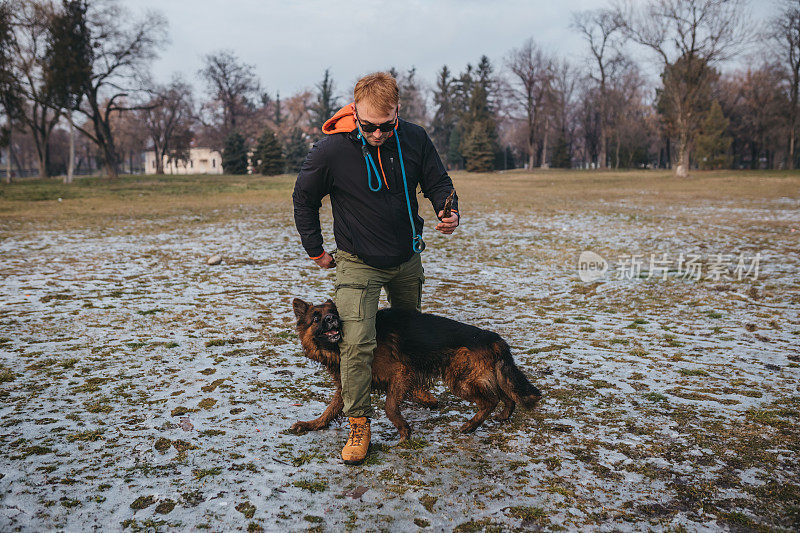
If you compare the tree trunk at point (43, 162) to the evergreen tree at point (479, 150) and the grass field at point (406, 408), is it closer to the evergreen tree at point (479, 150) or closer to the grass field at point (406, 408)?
the evergreen tree at point (479, 150)

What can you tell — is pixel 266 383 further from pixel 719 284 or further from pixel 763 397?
pixel 719 284

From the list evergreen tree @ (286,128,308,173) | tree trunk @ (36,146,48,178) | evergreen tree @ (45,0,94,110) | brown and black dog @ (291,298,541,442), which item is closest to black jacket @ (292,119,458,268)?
brown and black dog @ (291,298,541,442)

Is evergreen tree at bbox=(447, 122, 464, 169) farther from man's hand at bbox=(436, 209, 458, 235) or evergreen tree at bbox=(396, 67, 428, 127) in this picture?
man's hand at bbox=(436, 209, 458, 235)

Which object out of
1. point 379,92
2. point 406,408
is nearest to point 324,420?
point 406,408

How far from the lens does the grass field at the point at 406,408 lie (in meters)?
2.44

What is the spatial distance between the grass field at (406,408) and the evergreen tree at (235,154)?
4957 centimetres

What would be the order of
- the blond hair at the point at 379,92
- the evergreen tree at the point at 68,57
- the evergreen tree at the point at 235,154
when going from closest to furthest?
the blond hair at the point at 379,92 → the evergreen tree at the point at 68,57 → the evergreen tree at the point at 235,154

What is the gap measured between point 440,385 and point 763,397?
231cm

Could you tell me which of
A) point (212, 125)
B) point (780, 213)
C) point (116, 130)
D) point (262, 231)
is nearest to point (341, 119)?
point (262, 231)

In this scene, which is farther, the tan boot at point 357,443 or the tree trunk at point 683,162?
the tree trunk at point 683,162

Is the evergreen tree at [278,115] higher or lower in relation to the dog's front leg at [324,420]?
higher

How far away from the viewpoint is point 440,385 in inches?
156

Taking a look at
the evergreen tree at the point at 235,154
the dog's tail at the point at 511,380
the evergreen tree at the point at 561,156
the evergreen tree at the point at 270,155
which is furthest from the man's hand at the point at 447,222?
the evergreen tree at the point at 561,156

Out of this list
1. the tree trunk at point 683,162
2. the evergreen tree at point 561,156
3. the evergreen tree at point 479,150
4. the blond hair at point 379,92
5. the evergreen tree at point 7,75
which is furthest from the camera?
the evergreen tree at point 561,156
